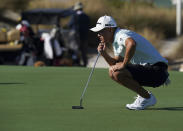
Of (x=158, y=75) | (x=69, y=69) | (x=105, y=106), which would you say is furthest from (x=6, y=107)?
(x=69, y=69)

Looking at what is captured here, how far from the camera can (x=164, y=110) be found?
8547 mm

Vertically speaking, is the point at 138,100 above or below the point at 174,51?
above

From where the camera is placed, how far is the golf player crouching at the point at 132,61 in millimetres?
8164

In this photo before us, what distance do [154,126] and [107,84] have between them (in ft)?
14.3

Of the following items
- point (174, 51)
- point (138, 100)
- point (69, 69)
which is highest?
point (138, 100)

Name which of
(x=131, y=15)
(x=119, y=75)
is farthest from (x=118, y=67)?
(x=131, y=15)

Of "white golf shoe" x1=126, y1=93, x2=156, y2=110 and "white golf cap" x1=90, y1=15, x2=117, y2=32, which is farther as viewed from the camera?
"white golf shoe" x1=126, y1=93, x2=156, y2=110

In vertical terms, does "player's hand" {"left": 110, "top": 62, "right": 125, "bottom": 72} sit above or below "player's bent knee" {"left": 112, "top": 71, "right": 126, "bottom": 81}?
above

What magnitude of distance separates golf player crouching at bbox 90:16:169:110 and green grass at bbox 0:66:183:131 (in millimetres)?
345

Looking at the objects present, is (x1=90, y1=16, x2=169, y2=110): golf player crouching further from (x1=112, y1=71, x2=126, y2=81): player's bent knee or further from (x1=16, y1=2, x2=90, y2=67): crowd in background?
(x1=16, y1=2, x2=90, y2=67): crowd in background

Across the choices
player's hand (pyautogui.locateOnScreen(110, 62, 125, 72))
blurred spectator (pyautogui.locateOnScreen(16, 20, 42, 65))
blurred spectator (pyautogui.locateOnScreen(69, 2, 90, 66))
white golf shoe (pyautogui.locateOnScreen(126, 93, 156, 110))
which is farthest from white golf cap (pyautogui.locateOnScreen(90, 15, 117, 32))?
blurred spectator (pyautogui.locateOnScreen(69, 2, 90, 66))

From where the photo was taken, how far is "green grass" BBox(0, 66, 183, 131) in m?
7.39

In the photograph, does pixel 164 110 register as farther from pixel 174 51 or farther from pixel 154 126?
pixel 174 51

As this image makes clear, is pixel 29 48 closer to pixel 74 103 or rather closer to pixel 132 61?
pixel 74 103
